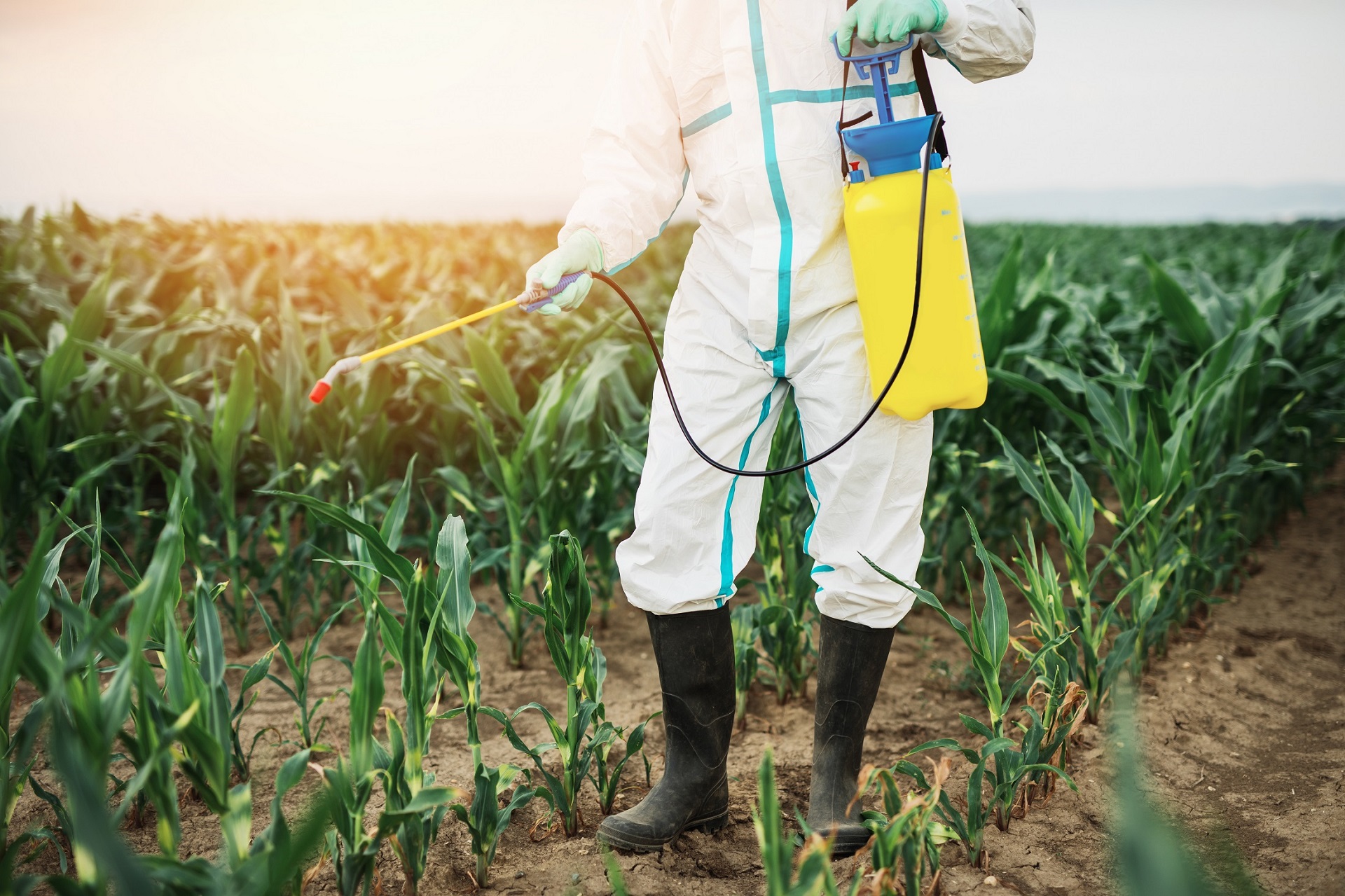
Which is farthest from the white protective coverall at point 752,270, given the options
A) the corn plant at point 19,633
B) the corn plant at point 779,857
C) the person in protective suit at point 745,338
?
the corn plant at point 19,633

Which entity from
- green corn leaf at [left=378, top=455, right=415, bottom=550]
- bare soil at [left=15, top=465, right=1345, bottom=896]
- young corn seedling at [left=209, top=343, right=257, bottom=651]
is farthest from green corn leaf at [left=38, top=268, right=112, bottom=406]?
green corn leaf at [left=378, top=455, right=415, bottom=550]

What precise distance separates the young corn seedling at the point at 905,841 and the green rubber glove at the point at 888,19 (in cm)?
102

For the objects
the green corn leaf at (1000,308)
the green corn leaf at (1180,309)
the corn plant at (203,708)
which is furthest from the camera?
the green corn leaf at (1180,309)

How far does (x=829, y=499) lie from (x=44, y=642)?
1077 mm

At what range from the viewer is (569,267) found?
1.49 metres

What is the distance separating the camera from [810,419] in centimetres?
157

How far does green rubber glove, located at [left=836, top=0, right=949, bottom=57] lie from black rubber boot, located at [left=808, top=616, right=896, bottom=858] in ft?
2.97

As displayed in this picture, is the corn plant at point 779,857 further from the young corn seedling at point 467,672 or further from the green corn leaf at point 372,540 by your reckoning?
the green corn leaf at point 372,540

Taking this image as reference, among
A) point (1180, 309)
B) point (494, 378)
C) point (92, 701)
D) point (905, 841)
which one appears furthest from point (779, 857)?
point (1180, 309)

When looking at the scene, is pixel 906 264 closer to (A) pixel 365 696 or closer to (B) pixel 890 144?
(B) pixel 890 144

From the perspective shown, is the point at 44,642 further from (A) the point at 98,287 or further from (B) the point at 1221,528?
(B) the point at 1221,528

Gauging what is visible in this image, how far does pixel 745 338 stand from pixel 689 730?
26.3 inches

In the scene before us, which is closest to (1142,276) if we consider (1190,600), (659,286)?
(659,286)

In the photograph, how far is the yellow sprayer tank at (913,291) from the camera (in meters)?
1.38
